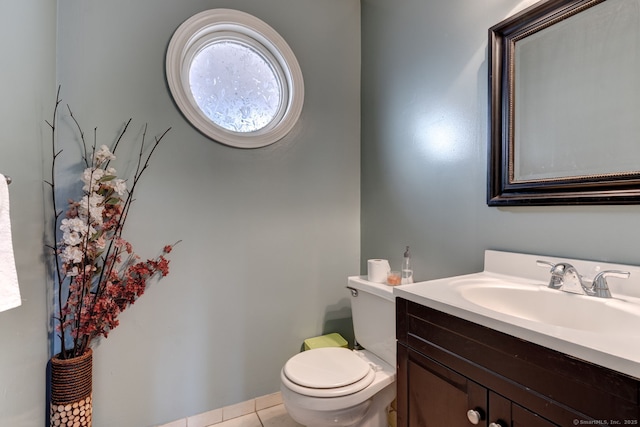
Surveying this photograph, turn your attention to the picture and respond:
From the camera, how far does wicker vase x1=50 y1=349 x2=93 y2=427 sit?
1.20 metres

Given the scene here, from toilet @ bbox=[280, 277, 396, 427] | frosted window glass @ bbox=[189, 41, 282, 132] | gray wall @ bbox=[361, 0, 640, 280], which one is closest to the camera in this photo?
gray wall @ bbox=[361, 0, 640, 280]

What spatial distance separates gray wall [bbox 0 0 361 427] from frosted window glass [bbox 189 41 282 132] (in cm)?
18

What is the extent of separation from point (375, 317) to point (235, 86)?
1.49m

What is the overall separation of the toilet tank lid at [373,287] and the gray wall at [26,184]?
132cm

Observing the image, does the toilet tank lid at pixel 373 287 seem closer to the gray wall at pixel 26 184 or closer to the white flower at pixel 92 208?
the white flower at pixel 92 208

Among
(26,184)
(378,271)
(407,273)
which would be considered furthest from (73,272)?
(407,273)

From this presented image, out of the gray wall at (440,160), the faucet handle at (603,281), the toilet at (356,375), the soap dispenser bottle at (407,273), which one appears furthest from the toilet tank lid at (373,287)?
the faucet handle at (603,281)

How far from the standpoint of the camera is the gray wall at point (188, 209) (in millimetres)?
1127

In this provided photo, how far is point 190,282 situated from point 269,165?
770 millimetres

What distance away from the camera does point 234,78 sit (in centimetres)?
176

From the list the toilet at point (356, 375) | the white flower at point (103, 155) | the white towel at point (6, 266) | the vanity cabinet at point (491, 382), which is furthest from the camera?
the white flower at point (103, 155)

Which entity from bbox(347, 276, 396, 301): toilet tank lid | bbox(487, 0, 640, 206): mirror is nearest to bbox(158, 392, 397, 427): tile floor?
bbox(347, 276, 396, 301): toilet tank lid

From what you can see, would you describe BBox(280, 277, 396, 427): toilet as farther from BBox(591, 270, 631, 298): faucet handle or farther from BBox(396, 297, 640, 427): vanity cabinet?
BBox(591, 270, 631, 298): faucet handle

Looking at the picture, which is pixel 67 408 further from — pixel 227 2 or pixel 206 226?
pixel 227 2
